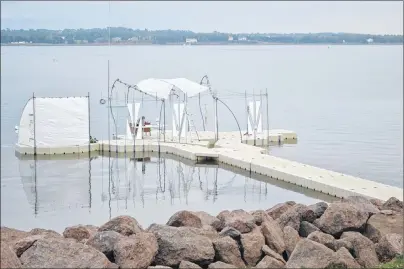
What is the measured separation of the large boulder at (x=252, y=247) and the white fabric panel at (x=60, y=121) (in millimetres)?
16540

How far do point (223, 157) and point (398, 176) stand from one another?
4868 mm

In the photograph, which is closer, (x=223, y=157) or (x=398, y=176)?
(x=398, y=176)

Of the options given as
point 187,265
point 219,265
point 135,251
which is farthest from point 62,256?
point 219,265

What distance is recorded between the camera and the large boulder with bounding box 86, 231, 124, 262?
27.7 ft

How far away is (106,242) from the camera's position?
8.52 metres

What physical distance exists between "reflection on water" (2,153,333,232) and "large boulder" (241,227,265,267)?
653cm

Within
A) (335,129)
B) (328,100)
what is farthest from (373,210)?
(328,100)

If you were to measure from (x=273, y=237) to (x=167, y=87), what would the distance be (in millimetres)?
19349

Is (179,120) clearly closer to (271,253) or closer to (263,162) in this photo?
(263,162)

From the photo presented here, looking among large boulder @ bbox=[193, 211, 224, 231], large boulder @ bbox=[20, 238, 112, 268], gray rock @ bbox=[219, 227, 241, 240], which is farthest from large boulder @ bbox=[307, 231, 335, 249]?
large boulder @ bbox=[20, 238, 112, 268]

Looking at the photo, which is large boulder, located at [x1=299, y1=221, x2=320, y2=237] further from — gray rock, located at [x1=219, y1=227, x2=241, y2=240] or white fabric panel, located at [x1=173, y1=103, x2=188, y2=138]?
white fabric panel, located at [x1=173, y1=103, x2=188, y2=138]

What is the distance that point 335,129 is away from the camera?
36.6m

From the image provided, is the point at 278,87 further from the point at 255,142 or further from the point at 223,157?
the point at 223,157

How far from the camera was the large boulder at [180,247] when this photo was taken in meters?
8.46
